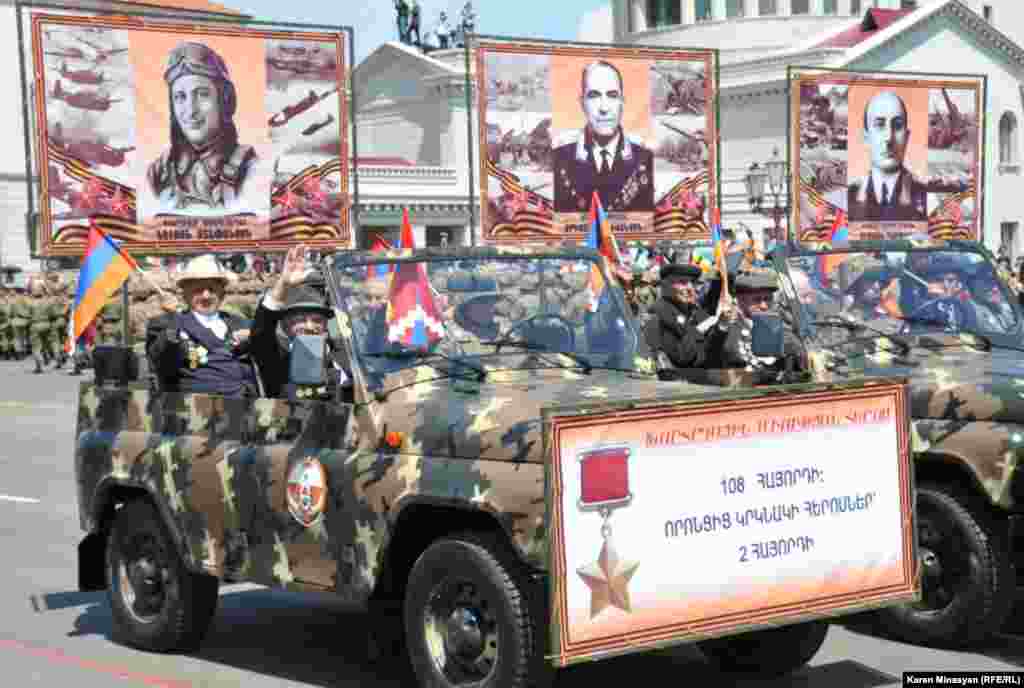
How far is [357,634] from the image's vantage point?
8.58 metres

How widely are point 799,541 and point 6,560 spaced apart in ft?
21.4

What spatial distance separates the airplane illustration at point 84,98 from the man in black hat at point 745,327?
18.0 meters

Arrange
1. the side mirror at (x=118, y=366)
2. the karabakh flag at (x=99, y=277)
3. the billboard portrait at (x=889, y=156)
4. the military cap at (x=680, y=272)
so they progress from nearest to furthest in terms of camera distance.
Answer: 1. the side mirror at (x=118, y=366)
2. the military cap at (x=680, y=272)
3. the karabakh flag at (x=99, y=277)
4. the billboard portrait at (x=889, y=156)

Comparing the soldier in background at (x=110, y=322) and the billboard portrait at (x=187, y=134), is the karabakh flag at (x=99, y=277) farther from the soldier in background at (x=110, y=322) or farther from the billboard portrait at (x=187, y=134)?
the soldier in background at (x=110, y=322)

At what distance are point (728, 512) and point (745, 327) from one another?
10.5ft

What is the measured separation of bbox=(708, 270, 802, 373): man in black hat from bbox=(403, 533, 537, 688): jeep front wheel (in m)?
3.07

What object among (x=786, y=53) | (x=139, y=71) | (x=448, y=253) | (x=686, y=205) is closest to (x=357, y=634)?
(x=448, y=253)

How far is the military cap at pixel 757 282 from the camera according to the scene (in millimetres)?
9094

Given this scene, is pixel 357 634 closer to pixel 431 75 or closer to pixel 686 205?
pixel 686 205

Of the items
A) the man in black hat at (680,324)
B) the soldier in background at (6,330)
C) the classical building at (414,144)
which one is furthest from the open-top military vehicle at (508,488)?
the classical building at (414,144)

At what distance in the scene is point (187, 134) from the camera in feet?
89.2

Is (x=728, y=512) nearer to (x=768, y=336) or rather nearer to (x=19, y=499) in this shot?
(x=768, y=336)

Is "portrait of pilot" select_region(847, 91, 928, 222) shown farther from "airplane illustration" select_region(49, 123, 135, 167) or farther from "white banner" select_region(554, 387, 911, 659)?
"white banner" select_region(554, 387, 911, 659)

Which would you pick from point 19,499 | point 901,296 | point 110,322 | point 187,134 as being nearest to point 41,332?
point 110,322
